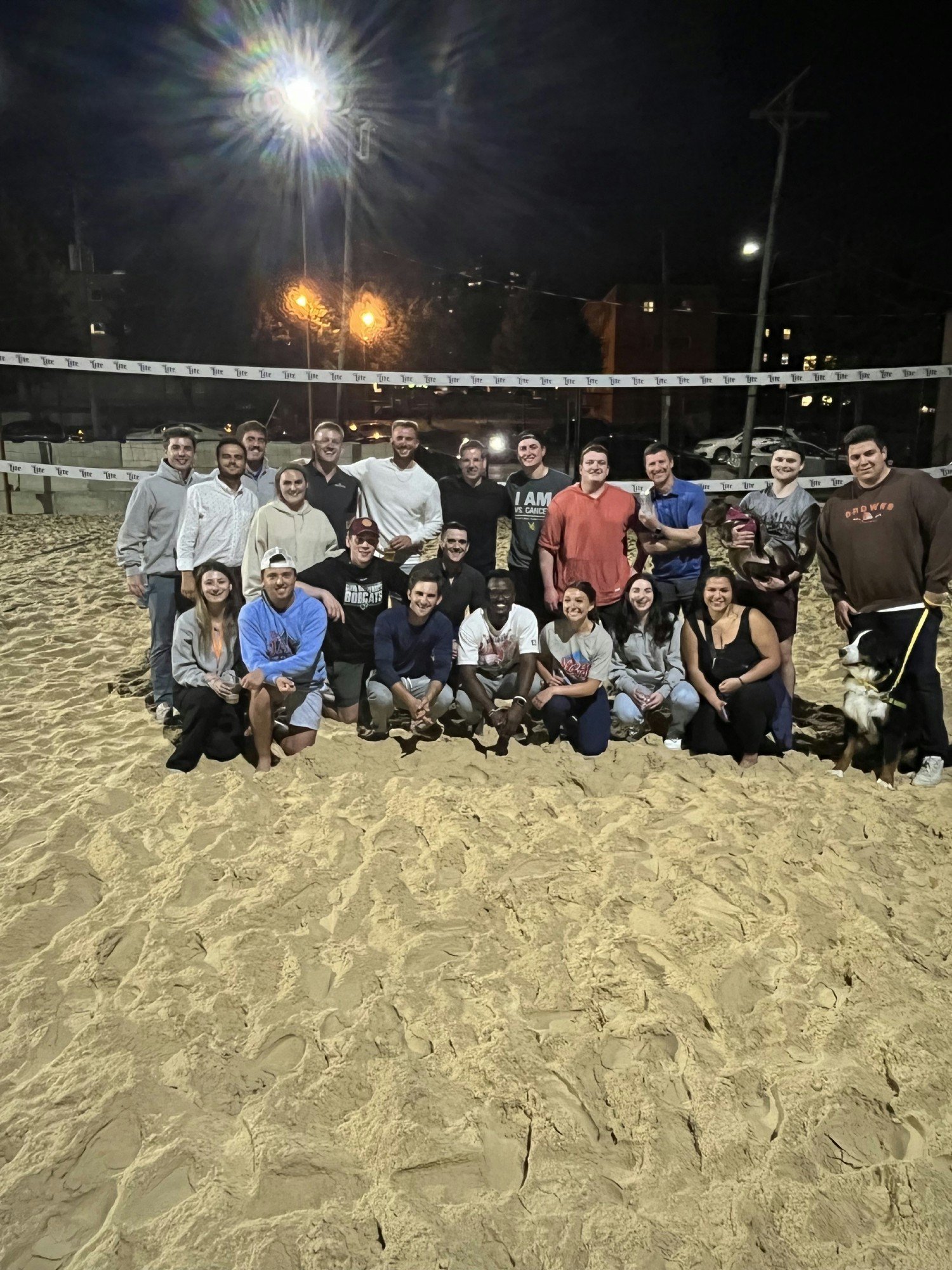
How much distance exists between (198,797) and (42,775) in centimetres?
87

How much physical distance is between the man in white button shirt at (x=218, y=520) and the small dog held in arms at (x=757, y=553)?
2630 mm

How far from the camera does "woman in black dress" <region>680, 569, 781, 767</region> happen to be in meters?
4.01

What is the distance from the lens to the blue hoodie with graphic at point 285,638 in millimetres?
3965

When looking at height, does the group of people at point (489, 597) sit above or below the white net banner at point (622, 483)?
below

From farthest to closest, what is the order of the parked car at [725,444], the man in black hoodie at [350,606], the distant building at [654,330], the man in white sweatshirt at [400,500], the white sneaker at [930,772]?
the distant building at [654,330] → the parked car at [725,444] → the man in white sweatshirt at [400,500] → the man in black hoodie at [350,606] → the white sneaker at [930,772]

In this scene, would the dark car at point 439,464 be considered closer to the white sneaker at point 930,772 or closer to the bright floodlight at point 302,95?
the bright floodlight at point 302,95

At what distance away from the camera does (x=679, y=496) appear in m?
4.46

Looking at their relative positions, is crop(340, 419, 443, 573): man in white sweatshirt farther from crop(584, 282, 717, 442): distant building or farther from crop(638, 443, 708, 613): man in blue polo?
crop(584, 282, 717, 442): distant building

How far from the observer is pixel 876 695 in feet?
12.4

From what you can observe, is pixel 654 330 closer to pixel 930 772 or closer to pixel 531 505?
pixel 531 505

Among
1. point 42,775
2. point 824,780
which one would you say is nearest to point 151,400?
point 42,775

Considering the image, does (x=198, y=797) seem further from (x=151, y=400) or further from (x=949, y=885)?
(x=151, y=400)

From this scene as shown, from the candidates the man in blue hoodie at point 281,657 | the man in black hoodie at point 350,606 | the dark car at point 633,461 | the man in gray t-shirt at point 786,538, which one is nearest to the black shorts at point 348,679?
the man in black hoodie at point 350,606

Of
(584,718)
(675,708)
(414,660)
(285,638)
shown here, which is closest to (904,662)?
(675,708)
